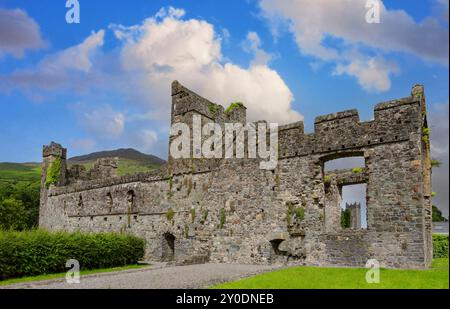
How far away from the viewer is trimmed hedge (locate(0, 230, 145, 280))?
1600 cm

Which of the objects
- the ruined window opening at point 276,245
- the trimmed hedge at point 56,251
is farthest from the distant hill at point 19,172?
the ruined window opening at point 276,245

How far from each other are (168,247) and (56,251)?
7.21 meters

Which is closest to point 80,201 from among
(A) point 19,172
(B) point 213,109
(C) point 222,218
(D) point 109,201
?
(D) point 109,201

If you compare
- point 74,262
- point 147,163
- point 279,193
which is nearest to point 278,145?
point 279,193

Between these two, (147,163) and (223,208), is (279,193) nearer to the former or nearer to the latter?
(223,208)

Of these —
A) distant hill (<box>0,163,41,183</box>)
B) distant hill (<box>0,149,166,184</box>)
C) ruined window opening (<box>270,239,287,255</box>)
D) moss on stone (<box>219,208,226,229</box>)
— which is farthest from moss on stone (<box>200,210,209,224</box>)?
distant hill (<box>0,163,41,183</box>)

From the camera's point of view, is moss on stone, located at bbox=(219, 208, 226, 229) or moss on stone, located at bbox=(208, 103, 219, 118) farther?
moss on stone, located at bbox=(208, 103, 219, 118)

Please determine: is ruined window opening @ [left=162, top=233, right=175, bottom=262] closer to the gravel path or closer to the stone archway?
the stone archway

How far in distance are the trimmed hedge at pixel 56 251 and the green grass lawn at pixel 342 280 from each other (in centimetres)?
→ 848

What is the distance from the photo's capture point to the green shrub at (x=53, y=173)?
34.9 m

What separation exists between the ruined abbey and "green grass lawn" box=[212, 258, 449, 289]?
2.00m

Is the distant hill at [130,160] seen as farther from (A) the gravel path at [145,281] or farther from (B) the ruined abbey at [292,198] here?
(A) the gravel path at [145,281]

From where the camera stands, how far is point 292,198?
18.4 meters
